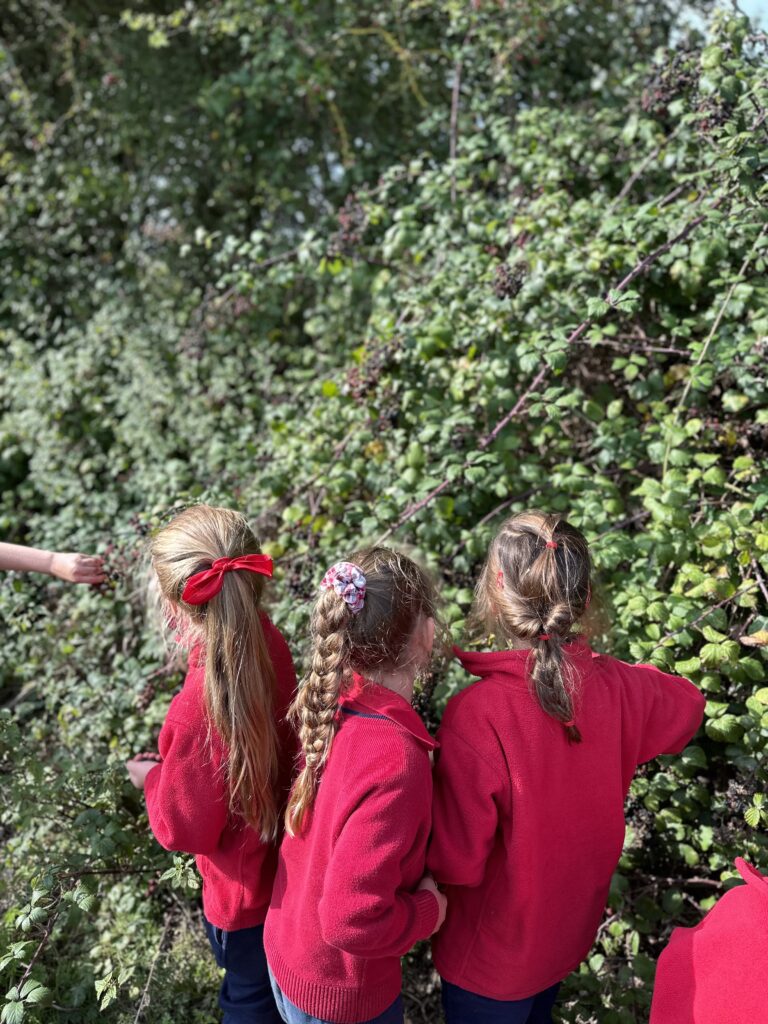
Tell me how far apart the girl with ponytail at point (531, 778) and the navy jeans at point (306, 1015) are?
11 centimetres

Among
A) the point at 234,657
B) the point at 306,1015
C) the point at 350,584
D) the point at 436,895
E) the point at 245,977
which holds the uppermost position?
the point at 350,584

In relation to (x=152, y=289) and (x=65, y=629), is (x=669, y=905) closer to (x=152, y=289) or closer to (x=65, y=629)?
Result: (x=65, y=629)

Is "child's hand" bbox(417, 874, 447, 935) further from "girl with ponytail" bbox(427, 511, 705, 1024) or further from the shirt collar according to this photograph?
the shirt collar

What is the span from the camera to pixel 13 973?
71.2 inches

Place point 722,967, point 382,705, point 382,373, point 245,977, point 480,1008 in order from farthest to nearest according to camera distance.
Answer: point 382,373
point 245,977
point 480,1008
point 382,705
point 722,967

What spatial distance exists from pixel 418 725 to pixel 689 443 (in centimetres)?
136

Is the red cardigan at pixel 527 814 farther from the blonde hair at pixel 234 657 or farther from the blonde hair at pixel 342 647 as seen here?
the blonde hair at pixel 234 657

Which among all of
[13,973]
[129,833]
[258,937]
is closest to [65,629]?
[129,833]

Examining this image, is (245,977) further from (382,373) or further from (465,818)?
(382,373)

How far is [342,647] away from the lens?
4.87ft

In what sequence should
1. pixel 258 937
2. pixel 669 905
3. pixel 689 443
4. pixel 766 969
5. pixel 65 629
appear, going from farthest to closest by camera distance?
pixel 65 629
pixel 689 443
pixel 669 905
pixel 258 937
pixel 766 969

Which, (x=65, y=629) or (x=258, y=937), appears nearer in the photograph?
(x=258, y=937)

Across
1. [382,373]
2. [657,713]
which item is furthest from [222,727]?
[382,373]

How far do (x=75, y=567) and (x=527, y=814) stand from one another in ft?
4.15
